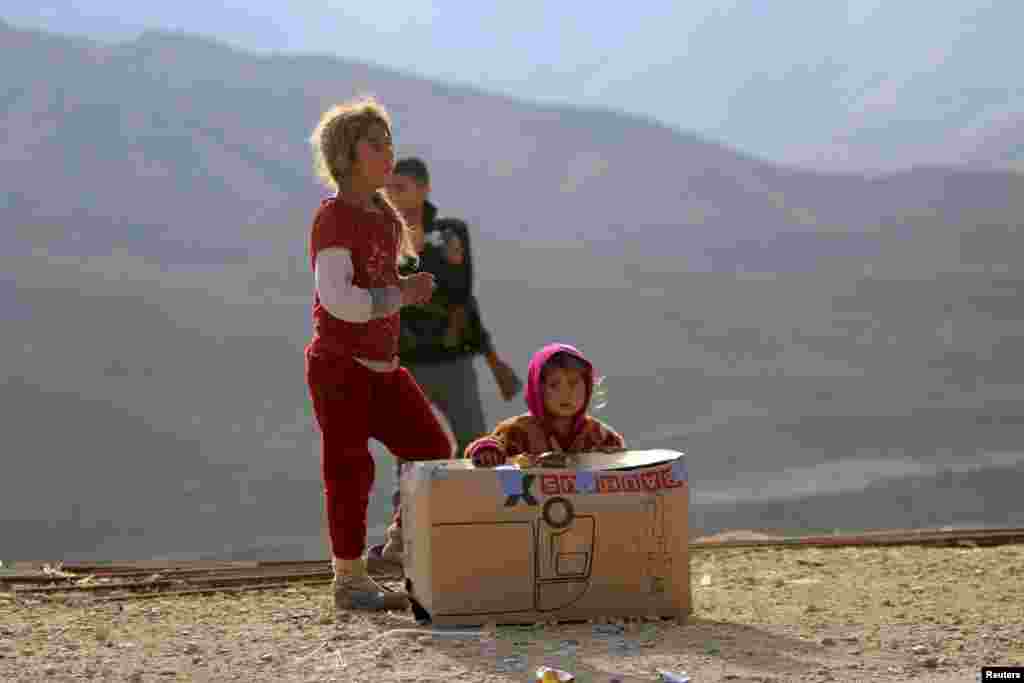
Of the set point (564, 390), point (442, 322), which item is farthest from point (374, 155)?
point (442, 322)

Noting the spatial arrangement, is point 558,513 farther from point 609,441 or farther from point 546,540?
point 609,441

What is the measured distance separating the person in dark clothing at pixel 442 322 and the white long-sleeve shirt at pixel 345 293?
1.19m

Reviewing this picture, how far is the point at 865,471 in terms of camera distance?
11914 millimetres

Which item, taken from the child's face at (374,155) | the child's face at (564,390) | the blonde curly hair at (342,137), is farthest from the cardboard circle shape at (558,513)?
the child's face at (374,155)

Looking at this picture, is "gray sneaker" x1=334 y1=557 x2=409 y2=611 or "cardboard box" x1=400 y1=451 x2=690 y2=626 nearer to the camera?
"cardboard box" x1=400 y1=451 x2=690 y2=626

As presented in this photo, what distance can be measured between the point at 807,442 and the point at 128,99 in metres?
27.2

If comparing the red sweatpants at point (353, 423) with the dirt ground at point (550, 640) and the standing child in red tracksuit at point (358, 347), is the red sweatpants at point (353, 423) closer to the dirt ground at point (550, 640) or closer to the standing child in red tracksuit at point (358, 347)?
the standing child in red tracksuit at point (358, 347)

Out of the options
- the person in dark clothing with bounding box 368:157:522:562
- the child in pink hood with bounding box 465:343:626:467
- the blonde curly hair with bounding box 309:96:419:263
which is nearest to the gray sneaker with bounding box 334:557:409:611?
the child in pink hood with bounding box 465:343:626:467

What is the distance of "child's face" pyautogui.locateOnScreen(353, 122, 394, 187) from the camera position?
184 inches

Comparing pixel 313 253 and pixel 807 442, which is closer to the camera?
pixel 313 253

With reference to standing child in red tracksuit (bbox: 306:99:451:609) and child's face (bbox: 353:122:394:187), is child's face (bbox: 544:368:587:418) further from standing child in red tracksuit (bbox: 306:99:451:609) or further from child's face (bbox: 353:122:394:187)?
child's face (bbox: 353:122:394:187)

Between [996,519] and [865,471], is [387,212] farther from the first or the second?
[865,471]

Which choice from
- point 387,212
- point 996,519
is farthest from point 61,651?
point 996,519

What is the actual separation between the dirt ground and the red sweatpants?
0.33 m
